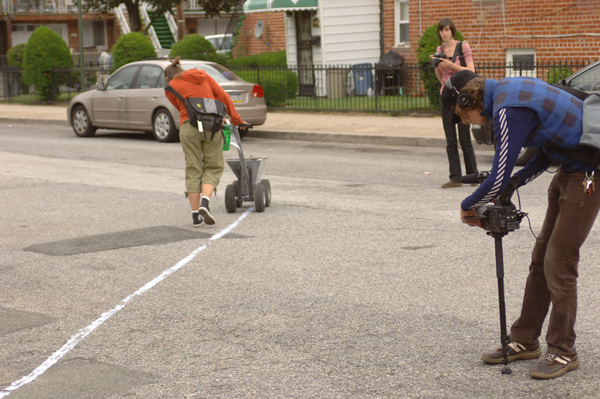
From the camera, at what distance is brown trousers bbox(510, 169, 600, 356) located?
3820 mm

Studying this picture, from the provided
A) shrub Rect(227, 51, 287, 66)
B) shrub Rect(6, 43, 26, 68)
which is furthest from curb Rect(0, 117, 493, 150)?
shrub Rect(6, 43, 26, 68)

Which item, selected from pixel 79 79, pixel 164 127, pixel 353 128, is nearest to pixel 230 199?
pixel 164 127

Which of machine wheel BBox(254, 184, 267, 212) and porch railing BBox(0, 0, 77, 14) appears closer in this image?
machine wheel BBox(254, 184, 267, 212)

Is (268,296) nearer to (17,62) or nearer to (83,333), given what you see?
(83,333)

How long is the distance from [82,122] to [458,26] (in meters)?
10.6

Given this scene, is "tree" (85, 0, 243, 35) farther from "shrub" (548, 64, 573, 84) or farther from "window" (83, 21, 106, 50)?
"window" (83, 21, 106, 50)

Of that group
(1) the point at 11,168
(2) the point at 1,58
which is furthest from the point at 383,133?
(2) the point at 1,58

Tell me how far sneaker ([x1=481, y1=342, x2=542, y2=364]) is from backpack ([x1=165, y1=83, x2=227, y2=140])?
442cm

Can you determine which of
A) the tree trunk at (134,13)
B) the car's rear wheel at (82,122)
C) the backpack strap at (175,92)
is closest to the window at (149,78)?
the car's rear wheel at (82,122)

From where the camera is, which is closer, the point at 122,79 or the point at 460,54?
the point at 460,54

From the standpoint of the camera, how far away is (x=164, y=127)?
15.9 m

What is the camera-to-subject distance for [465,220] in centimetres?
393

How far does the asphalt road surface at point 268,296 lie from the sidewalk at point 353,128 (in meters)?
4.80

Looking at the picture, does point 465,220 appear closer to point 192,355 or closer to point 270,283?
point 192,355
